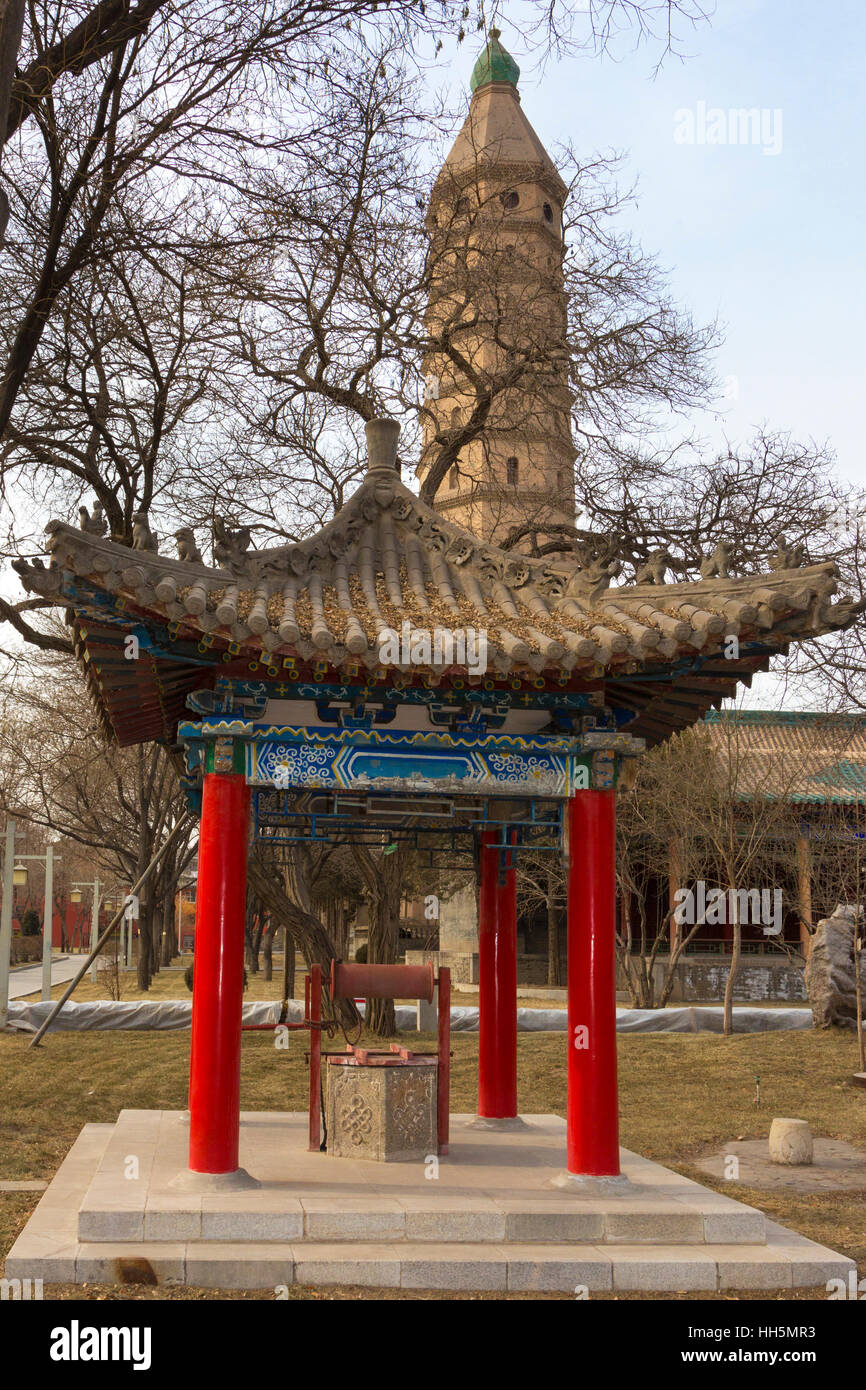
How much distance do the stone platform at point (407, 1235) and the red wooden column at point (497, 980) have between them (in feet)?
6.20

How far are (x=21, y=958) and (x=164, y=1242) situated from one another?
175 feet

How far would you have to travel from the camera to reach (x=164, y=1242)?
6.78 meters

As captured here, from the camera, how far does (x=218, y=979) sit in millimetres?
7641

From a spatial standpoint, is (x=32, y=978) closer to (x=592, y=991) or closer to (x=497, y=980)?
(x=497, y=980)

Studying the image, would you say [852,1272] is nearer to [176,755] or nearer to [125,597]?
[125,597]

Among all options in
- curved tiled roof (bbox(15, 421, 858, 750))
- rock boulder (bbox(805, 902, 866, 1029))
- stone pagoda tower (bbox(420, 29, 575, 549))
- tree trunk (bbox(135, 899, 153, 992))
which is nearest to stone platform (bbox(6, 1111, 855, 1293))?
curved tiled roof (bbox(15, 421, 858, 750))

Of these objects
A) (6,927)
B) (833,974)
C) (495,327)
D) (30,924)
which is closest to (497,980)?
(495,327)

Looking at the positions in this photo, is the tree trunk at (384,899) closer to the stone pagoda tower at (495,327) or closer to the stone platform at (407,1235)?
the stone pagoda tower at (495,327)

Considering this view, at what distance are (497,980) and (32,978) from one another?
3570 cm

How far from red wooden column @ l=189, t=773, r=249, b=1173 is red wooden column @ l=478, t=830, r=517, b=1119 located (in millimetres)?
2874

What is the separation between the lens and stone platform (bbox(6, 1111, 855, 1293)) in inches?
260

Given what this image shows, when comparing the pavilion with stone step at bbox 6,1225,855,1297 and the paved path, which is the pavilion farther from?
the paved path

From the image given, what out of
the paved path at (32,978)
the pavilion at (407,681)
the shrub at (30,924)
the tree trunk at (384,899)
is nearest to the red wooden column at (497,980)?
the pavilion at (407,681)

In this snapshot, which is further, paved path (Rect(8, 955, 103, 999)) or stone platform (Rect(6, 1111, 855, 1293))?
paved path (Rect(8, 955, 103, 999))
